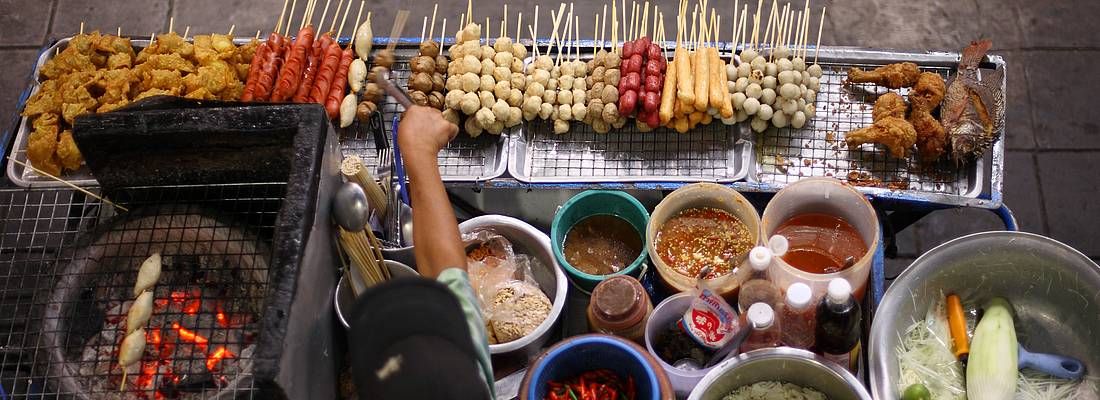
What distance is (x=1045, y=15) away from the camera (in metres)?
5.72

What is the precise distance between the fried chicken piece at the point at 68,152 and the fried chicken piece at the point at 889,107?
358 centimetres

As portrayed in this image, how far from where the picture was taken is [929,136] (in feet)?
11.3

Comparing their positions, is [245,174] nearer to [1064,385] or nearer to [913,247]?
[1064,385]

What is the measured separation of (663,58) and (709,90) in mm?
345

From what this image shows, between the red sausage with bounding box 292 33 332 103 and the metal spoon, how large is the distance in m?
1.43

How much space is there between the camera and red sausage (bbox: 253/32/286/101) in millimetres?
3811

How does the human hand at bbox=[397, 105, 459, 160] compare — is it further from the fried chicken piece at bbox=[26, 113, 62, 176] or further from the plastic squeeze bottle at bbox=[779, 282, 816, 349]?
the fried chicken piece at bbox=[26, 113, 62, 176]

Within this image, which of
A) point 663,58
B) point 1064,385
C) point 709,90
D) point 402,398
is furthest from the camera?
point 663,58

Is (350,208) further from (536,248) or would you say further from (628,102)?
(628,102)

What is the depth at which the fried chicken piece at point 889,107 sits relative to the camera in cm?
355

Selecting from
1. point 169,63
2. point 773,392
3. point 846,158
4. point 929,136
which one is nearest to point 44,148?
point 169,63

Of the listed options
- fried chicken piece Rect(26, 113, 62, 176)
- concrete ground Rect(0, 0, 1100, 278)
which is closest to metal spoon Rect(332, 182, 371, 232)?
fried chicken piece Rect(26, 113, 62, 176)

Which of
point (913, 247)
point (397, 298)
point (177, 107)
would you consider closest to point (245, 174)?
point (177, 107)

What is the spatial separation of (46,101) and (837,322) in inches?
144
